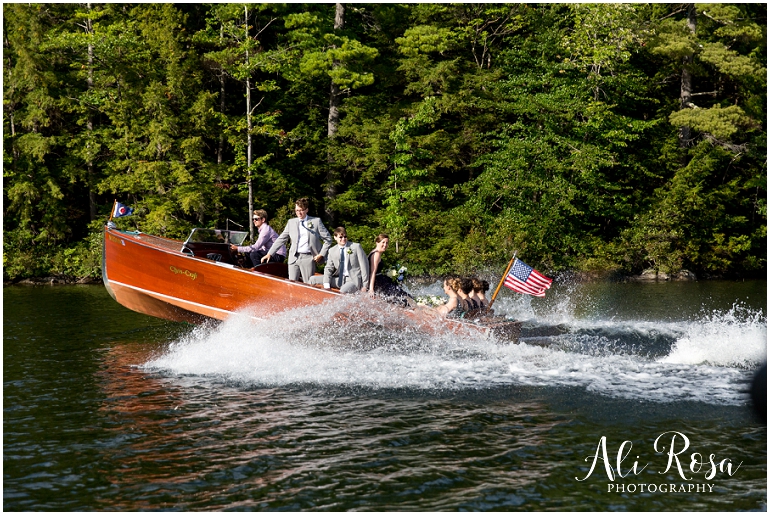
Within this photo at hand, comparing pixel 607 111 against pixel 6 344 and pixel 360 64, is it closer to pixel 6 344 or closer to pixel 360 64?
pixel 360 64


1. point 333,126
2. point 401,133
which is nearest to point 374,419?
point 401,133

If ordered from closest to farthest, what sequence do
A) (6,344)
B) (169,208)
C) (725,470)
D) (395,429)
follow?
(725,470), (395,429), (6,344), (169,208)

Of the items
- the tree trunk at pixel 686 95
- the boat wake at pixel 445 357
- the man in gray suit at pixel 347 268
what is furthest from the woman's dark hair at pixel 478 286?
the tree trunk at pixel 686 95

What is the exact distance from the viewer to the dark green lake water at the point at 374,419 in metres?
6.23

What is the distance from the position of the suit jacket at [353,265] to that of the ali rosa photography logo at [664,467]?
204 inches

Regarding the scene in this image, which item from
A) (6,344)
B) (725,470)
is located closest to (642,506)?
(725,470)

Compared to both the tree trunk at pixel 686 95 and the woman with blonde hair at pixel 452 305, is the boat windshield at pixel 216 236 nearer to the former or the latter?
the woman with blonde hair at pixel 452 305

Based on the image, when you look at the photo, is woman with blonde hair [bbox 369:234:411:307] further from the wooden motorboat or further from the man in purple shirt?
the man in purple shirt

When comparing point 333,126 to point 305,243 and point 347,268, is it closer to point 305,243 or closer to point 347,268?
point 305,243

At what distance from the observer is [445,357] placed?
1120 centimetres

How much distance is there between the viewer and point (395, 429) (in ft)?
25.8

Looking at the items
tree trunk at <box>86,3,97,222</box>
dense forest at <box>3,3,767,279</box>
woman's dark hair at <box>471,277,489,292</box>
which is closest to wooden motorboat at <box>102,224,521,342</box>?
woman's dark hair at <box>471,277,489,292</box>

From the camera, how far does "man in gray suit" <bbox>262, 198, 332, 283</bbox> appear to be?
480 inches

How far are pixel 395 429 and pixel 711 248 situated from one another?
83.2 ft
